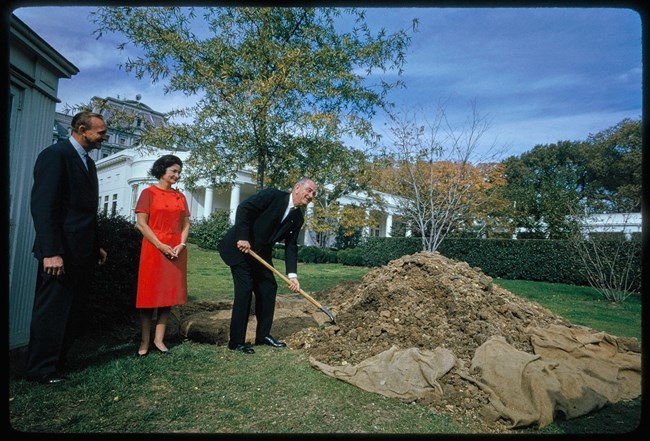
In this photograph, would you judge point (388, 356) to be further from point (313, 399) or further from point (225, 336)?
point (225, 336)

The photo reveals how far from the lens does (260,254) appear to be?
4234 millimetres

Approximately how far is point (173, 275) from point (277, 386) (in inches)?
54.2

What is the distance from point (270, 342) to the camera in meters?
4.21

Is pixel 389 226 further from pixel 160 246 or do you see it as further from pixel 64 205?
pixel 64 205

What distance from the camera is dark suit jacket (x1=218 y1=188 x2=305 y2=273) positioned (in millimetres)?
3969

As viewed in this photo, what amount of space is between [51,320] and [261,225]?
6.39 ft

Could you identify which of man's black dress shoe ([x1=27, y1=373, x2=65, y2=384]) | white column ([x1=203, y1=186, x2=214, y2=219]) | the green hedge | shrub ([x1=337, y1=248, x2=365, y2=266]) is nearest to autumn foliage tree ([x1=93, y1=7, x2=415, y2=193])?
white column ([x1=203, y1=186, x2=214, y2=219])

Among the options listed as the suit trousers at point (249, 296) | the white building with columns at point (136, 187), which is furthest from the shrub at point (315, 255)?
the suit trousers at point (249, 296)

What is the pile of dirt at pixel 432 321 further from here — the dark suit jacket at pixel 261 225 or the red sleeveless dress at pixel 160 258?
the red sleeveless dress at pixel 160 258

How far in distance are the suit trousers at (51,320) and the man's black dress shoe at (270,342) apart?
183 centimetres

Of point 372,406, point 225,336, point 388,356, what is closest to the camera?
point 372,406

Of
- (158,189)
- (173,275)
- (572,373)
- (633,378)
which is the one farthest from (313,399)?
(633,378)

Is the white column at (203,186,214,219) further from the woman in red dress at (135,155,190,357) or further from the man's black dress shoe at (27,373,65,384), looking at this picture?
the man's black dress shoe at (27,373,65,384)

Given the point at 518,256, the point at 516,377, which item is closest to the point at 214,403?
the point at 516,377
